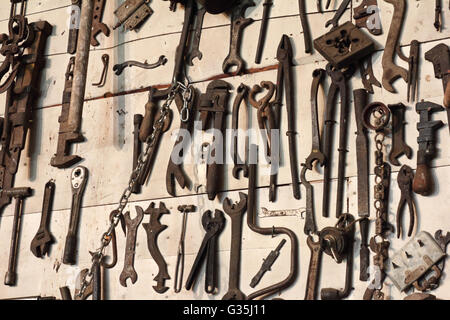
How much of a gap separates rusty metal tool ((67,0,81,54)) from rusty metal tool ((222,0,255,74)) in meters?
1.01

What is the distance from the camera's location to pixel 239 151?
363 centimetres

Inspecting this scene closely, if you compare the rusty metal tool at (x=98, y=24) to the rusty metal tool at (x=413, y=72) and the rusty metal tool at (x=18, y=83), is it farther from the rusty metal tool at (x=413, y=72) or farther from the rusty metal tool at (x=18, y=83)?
the rusty metal tool at (x=413, y=72)

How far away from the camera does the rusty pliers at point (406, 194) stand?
10.4ft

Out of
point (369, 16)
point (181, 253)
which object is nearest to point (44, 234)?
point (181, 253)

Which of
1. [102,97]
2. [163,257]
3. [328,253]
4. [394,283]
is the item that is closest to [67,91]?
[102,97]

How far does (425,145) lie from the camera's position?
320cm

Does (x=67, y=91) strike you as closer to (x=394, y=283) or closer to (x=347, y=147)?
(x=347, y=147)

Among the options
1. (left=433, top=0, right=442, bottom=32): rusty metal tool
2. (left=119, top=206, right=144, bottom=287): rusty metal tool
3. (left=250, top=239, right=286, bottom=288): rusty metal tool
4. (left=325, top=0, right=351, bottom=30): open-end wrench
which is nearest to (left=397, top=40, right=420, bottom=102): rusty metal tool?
(left=433, top=0, right=442, bottom=32): rusty metal tool

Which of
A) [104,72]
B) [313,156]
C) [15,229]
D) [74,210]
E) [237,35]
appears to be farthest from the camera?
[104,72]

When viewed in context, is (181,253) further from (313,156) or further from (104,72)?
(104,72)

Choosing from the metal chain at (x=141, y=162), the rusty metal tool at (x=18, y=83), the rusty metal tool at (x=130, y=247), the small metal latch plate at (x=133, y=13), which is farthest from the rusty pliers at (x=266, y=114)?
the rusty metal tool at (x=18, y=83)

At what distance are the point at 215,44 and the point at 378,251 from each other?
143cm

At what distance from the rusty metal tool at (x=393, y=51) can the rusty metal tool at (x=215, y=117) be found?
81 centimetres

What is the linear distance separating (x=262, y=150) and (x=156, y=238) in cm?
69
